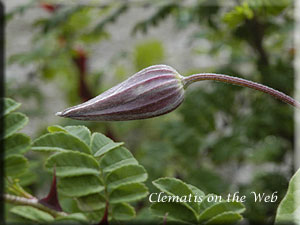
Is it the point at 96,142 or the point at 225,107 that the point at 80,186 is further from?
the point at 225,107

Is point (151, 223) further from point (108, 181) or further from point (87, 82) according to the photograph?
point (87, 82)

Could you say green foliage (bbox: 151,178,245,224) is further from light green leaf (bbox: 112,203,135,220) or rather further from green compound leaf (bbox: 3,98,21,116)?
green compound leaf (bbox: 3,98,21,116)

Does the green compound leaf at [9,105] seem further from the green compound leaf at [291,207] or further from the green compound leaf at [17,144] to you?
the green compound leaf at [291,207]

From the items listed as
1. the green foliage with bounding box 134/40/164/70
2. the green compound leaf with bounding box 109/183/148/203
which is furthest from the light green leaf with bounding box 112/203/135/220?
the green foliage with bounding box 134/40/164/70

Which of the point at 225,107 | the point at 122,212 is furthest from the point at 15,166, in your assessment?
the point at 225,107

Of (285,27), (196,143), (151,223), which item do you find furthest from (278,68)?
(151,223)

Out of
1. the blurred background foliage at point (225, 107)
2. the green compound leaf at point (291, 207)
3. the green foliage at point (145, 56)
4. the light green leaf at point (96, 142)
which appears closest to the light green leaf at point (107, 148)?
the light green leaf at point (96, 142)
